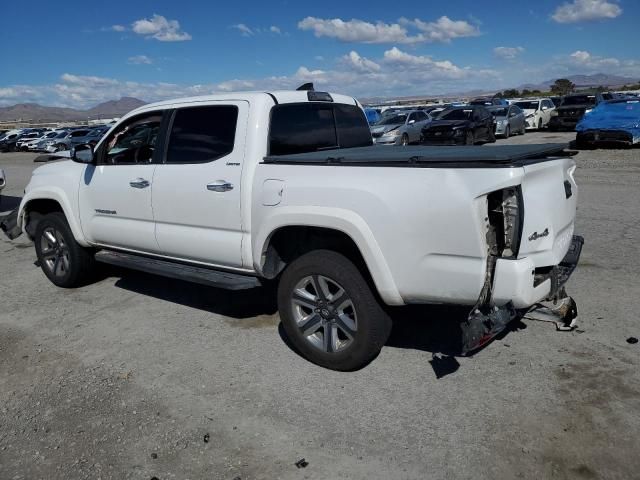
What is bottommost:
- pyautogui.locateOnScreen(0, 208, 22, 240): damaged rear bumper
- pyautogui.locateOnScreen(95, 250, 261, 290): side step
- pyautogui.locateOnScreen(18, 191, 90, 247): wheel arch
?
pyautogui.locateOnScreen(95, 250, 261, 290): side step

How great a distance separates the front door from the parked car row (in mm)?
28942

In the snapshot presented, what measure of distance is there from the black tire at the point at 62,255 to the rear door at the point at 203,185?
1.44 metres

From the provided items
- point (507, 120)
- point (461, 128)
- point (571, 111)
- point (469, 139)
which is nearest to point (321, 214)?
point (461, 128)

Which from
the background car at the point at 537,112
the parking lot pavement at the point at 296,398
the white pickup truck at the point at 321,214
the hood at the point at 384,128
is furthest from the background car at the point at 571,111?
the white pickup truck at the point at 321,214

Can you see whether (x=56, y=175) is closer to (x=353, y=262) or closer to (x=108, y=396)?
(x=108, y=396)

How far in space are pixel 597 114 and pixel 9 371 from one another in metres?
18.2

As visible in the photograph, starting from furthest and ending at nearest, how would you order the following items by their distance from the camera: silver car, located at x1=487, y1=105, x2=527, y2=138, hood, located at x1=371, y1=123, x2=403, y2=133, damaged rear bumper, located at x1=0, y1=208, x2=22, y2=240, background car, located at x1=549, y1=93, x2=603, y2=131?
background car, located at x1=549, y1=93, x2=603, y2=131 → silver car, located at x1=487, y1=105, x2=527, y2=138 → hood, located at x1=371, y1=123, x2=403, y2=133 → damaged rear bumper, located at x1=0, y1=208, x2=22, y2=240

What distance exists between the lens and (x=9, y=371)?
14.2 ft

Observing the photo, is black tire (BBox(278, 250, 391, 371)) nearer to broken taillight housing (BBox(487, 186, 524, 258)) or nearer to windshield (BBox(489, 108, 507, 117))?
broken taillight housing (BBox(487, 186, 524, 258))

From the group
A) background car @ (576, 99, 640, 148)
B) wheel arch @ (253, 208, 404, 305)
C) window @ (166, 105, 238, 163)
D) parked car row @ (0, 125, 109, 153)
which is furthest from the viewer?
parked car row @ (0, 125, 109, 153)

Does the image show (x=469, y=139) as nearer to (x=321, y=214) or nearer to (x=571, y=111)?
(x=571, y=111)

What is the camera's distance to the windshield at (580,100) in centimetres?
2555

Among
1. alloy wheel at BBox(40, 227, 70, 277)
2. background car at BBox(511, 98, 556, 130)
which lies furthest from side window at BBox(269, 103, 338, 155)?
background car at BBox(511, 98, 556, 130)

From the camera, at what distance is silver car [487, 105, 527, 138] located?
24281 millimetres
